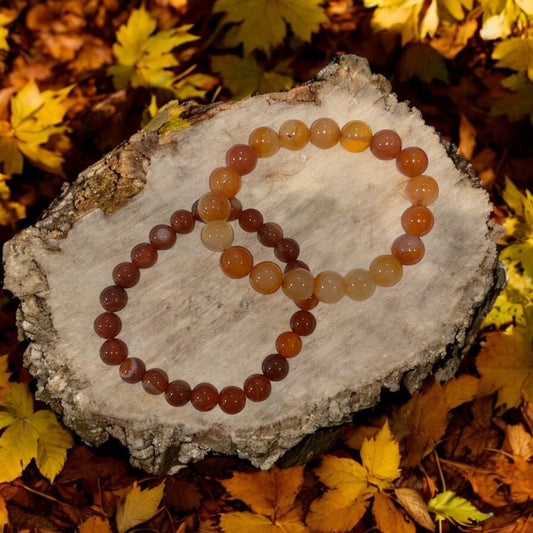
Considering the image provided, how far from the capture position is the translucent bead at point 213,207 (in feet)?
6.72

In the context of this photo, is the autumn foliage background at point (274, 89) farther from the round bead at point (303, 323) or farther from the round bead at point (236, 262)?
the round bead at point (236, 262)

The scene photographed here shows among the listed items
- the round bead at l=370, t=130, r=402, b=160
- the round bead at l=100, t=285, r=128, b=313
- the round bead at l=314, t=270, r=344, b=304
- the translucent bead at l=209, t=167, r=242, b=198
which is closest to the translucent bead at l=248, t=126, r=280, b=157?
the translucent bead at l=209, t=167, r=242, b=198

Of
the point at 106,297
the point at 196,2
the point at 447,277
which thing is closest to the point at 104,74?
the point at 196,2

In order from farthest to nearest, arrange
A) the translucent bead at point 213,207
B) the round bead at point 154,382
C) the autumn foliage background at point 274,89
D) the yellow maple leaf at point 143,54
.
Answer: the yellow maple leaf at point 143,54 → the autumn foliage background at point 274,89 → the translucent bead at point 213,207 → the round bead at point 154,382

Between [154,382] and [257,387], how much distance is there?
0.34 metres

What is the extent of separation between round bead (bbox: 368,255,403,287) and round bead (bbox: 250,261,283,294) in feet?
1.08

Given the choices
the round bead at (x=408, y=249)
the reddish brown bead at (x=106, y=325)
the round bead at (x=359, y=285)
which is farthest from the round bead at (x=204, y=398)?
the round bead at (x=408, y=249)

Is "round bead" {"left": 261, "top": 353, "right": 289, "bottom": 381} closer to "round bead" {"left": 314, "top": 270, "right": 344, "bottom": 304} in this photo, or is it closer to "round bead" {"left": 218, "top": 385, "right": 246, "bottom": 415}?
"round bead" {"left": 218, "top": 385, "right": 246, "bottom": 415}

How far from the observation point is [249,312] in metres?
2.04

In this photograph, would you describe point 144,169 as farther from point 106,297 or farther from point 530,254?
point 530,254

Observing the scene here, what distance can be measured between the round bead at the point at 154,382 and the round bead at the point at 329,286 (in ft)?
1.96

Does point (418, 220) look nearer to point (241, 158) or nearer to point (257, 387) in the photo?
point (241, 158)

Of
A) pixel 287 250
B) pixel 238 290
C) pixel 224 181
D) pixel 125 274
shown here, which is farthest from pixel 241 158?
pixel 125 274

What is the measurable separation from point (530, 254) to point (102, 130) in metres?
2.07
